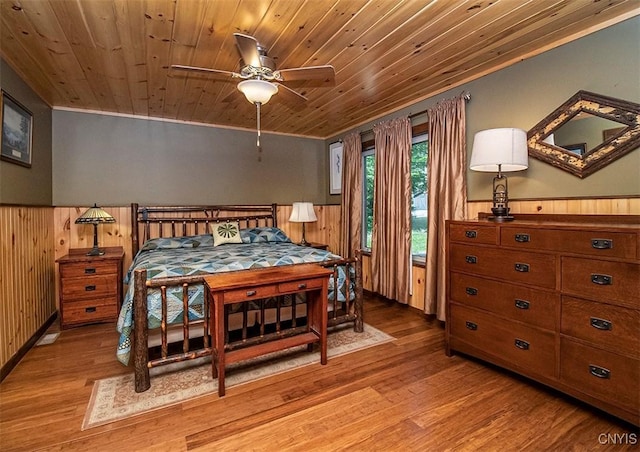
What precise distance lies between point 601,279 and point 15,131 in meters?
4.44

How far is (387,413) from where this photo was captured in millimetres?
1870

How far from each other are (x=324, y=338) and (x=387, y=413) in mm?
733

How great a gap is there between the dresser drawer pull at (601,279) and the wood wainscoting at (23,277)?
13.0 ft

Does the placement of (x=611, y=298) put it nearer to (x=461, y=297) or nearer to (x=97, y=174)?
(x=461, y=297)

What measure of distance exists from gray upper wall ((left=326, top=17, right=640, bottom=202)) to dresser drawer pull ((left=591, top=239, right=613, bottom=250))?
1.98ft

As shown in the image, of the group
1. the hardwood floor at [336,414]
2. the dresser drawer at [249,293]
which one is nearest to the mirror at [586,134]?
the hardwood floor at [336,414]

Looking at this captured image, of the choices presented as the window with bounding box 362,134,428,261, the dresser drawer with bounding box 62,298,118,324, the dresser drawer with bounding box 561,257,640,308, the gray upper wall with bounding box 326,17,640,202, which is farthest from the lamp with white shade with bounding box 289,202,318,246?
the dresser drawer with bounding box 561,257,640,308

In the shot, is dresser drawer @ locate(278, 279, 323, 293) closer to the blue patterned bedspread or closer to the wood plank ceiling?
the blue patterned bedspread

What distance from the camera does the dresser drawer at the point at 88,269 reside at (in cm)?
313

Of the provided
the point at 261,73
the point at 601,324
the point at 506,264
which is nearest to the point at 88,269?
the point at 261,73

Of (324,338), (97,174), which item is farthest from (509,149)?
(97,174)

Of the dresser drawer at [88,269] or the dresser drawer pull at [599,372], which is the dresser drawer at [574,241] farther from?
the dresser drawer at [88,269]

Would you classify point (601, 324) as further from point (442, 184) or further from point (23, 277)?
point (23, 277)

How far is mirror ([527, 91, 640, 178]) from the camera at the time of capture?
6.58ft
